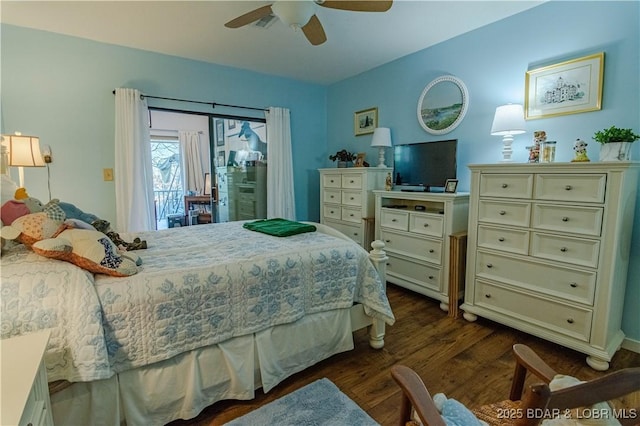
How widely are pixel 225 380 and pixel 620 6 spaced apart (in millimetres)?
3494

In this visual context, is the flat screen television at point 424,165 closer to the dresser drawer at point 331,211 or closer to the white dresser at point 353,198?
the white dresser at point 353,198

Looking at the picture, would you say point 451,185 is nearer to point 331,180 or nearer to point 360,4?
point 331,180

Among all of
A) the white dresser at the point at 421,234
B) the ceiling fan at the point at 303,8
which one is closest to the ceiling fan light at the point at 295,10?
the ceiling fan at the point at 303,8

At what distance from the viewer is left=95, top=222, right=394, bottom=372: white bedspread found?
4.48ft

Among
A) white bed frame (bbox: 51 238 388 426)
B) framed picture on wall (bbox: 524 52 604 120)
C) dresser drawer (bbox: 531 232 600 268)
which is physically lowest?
white bed frame (bbox: 51 238 388 426)

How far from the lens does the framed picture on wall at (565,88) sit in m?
2.23

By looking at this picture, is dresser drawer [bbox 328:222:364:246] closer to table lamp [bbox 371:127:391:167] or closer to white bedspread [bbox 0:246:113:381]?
table lamp [bbox 371:127:391:167]

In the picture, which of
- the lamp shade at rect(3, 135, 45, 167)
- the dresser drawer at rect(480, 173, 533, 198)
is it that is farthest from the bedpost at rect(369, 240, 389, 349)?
the lamp shade at rect(3, 135, 45, 167)

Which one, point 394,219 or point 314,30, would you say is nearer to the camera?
point 314,30

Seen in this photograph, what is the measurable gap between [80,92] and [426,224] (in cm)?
366

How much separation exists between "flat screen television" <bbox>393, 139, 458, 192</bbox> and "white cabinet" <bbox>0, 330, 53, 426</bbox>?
3.10 m

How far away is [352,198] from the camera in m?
3.77

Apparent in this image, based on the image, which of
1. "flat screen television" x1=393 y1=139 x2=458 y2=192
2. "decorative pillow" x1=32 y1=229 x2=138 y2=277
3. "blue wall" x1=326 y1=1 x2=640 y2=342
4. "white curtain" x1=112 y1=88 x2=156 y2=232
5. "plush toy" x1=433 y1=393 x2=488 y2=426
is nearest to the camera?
"plush toy" x1=433 y1=393 x2=488 y2=426

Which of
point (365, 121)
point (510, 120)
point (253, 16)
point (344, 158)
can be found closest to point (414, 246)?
point (510, 120)
